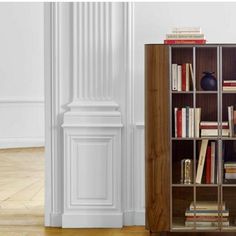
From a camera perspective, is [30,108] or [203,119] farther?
[30,108]

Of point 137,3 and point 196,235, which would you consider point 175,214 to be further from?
point 137,3

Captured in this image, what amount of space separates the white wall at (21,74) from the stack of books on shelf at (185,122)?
7.58 metres

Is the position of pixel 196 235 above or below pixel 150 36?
below

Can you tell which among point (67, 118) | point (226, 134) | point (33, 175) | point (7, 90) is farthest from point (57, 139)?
point (7, 90)

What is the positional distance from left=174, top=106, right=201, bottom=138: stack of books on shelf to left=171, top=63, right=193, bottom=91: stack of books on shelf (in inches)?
6.1

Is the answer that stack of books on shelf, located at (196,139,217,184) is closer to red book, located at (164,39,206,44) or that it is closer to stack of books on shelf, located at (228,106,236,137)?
stack of books on shelf, located at (228,106,236,137)

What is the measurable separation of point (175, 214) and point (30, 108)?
7452 mm

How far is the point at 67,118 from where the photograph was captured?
4926mm

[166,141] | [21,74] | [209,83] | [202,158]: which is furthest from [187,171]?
[21,74]

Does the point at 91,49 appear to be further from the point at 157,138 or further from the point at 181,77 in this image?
the point at 157,138

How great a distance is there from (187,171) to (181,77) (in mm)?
681

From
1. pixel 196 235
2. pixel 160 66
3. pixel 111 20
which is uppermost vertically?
pixel 111 20

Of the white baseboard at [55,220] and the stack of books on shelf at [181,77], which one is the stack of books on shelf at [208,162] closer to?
the stack of books on shelf at [181,77]

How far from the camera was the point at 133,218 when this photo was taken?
502 centimetres
